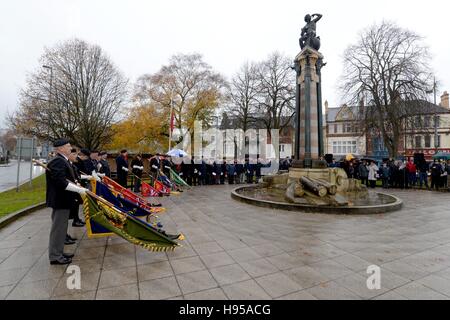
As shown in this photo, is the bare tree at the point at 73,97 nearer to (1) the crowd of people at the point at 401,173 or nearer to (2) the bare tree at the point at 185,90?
(2) the bare tree at the point at 185,90

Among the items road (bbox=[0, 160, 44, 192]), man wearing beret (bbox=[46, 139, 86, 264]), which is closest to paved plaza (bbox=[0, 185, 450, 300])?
man wearing beret (bbox=[46, 139, 86, 264])

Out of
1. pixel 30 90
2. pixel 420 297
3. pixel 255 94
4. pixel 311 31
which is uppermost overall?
pixel 255 94

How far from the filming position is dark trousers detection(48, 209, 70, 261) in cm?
397

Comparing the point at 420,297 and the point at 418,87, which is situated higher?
the point at 418,87

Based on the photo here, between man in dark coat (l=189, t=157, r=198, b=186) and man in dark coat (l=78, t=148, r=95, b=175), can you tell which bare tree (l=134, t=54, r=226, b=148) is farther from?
man in dark coat (l=78, t=148, r=95, b=175)

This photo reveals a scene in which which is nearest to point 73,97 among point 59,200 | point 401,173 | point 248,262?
point 59,200

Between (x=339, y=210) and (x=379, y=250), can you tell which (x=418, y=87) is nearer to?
(x=339, y=210)

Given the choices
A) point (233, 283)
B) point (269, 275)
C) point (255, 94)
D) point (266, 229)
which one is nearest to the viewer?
point (233, 283)

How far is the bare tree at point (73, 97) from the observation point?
1706 cm

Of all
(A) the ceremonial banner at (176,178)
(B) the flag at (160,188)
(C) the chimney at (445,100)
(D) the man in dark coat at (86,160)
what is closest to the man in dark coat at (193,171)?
(A) the ceremonial banner at (176,178)

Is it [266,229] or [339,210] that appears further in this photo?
[339,210]

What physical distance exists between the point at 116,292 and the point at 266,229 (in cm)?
392

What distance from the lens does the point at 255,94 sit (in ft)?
97.9

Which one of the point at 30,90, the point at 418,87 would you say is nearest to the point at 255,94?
the point at 418,87
